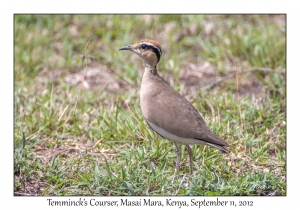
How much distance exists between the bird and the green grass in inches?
15.5

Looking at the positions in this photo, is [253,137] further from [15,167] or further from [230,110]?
[15,167]

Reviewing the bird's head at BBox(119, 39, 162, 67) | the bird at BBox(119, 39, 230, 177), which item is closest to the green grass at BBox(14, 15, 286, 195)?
the bird at BBox(119, 39, 230, 177)

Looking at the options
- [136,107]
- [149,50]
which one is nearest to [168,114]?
[149,50]

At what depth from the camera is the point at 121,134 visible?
6.64m

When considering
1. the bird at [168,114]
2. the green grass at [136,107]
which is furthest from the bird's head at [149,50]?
the green grass at [136,107]

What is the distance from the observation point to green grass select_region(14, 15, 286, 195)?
19.0ft

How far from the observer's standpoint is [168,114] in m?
5.85

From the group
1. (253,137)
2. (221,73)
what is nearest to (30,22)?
(221,73)

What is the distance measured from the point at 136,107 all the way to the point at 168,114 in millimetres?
1575

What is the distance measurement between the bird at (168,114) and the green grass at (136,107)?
393 mm

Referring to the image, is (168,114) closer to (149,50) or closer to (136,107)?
(149,50)

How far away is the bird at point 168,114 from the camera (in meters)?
5.70

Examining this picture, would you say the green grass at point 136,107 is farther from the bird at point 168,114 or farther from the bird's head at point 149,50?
the bird's head at point 149,50

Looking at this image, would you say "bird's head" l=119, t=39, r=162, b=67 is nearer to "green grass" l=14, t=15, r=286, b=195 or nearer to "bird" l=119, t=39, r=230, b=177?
"bird" l=119, t=39, r=230, b=177
